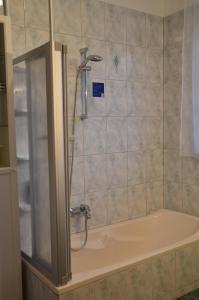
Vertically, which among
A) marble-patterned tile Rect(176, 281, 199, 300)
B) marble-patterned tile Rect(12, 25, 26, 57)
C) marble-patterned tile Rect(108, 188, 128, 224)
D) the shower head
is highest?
marble-patterned tile Rect(12, 25, 26, 57)

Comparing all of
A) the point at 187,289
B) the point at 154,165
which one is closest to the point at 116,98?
the point at 154,165

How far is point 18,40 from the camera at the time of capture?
7.42 ft

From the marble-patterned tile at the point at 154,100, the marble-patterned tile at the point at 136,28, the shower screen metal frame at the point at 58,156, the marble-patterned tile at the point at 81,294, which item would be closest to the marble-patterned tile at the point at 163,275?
the marble-patterned tile at the point at 81,294

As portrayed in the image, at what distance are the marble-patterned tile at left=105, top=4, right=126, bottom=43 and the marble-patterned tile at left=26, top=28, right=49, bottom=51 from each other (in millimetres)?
603

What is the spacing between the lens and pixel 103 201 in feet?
9.17

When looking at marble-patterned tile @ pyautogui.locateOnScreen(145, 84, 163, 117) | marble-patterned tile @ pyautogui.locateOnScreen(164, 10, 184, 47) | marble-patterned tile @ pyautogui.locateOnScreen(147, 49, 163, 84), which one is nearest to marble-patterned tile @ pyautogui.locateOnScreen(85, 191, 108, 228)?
marble-patterned tile @ pyautogui.locateOnScreen(145, 84, 163, 117)

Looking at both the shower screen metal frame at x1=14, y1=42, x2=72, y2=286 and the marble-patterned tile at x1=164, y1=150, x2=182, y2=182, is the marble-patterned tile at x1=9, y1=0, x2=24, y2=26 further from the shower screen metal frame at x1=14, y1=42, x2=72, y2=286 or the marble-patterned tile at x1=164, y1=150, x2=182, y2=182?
the marble-patterned tile at x1=164, y1=150, x2=182, y2=182

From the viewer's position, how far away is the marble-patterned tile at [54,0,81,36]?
245cm

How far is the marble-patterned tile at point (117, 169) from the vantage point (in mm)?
2822

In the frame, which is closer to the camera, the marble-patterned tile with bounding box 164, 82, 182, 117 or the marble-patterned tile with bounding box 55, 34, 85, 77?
the marble-patterned tile with bounding box 55, 34, 85, 77

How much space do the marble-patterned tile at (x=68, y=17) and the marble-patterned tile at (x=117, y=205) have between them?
4.71 feet

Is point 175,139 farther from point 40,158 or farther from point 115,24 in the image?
point 40,158

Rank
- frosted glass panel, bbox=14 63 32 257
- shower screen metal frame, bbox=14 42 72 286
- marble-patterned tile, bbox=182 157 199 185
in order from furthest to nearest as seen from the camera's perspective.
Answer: marble-patterned tile, bbox=182 157 199 185 < frosted glass panel, bbox=14 63 32 257 < shower screen metal frame, bbox=14 42 72 286

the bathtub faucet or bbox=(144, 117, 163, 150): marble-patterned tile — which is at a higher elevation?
bbox=(144, 117, 163, 150): marble-patterned tile
